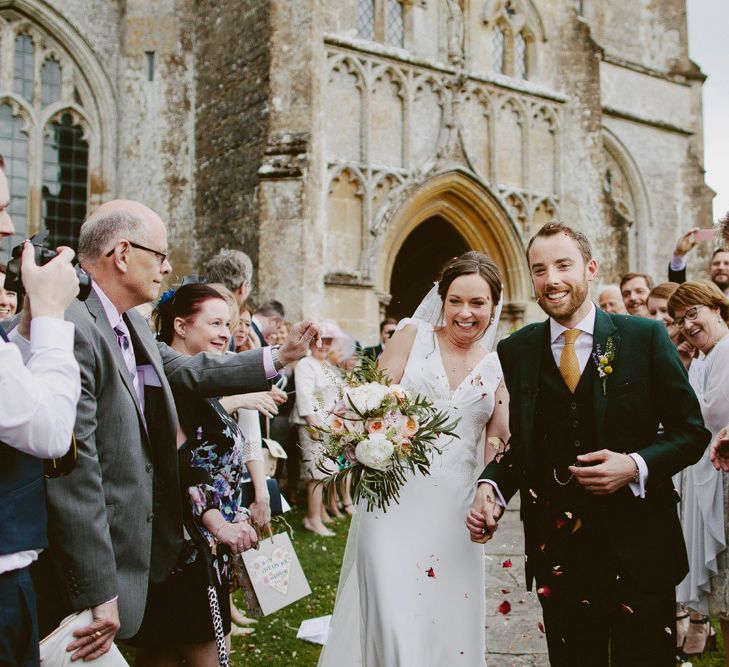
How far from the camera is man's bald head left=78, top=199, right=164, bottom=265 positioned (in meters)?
2.68

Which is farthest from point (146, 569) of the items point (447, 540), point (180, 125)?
point (180, 125)

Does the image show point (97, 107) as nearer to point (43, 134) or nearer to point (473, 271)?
point (43, 134)

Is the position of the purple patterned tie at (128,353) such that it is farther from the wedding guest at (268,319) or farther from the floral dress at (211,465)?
the wedding guest at (268,319)

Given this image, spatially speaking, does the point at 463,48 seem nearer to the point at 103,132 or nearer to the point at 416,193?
the point at 416,193

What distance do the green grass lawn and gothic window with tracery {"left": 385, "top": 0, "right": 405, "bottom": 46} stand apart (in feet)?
29.8

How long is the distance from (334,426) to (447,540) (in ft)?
2.65

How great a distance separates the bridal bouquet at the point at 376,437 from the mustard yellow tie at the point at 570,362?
0.55 meters

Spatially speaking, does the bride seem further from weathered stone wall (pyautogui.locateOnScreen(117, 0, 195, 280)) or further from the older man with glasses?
weathered stone wall (pyautogui.locateOnScreen(117, 0, 195, 280))

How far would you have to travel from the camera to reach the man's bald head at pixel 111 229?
2684 mm

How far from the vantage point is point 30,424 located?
1.84 m

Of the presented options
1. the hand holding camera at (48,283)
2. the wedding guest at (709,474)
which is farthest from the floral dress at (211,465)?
the wedding guest at (709,474)

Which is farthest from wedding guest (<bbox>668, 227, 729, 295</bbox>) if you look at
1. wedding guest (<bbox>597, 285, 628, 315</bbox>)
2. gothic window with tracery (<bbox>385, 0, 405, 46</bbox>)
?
gothic window with tracery (<bbox>385, 0, 405, 46</bbox>)

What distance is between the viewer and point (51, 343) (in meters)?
1.97

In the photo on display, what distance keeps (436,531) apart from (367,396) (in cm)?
80
